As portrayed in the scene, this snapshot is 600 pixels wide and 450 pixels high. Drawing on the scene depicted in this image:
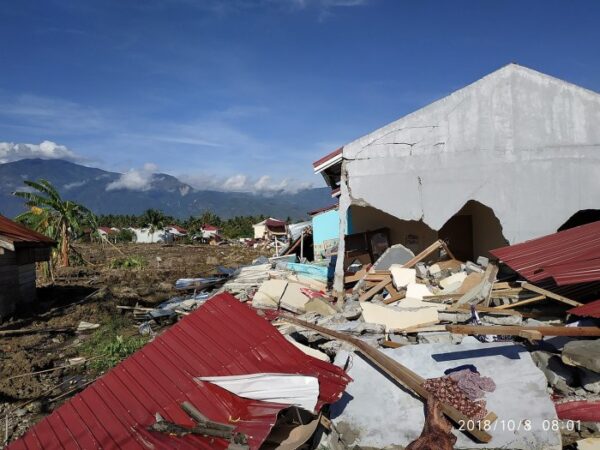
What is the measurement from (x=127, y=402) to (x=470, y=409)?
11.5 ft

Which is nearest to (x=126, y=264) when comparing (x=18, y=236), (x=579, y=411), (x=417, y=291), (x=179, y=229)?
(x=18, y=236)

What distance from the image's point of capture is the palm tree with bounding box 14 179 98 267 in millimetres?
20125

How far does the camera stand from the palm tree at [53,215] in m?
20.1

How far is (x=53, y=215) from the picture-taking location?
824 inches

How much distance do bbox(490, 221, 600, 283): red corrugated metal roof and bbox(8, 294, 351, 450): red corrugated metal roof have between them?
399 centimetres

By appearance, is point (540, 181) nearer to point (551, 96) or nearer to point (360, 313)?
point (551, 96)

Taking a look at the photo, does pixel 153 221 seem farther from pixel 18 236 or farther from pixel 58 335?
pixel 58 335

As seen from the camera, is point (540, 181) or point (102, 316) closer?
point (540, 181)

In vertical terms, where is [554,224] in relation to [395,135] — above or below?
below

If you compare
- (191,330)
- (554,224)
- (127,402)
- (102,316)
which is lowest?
(102,316)

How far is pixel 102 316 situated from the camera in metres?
12.4

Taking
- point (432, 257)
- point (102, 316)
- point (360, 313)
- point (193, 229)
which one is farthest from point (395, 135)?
point (193, 229)

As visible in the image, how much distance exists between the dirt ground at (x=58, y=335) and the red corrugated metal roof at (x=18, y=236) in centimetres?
199

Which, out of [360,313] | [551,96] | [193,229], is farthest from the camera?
[193,229]
